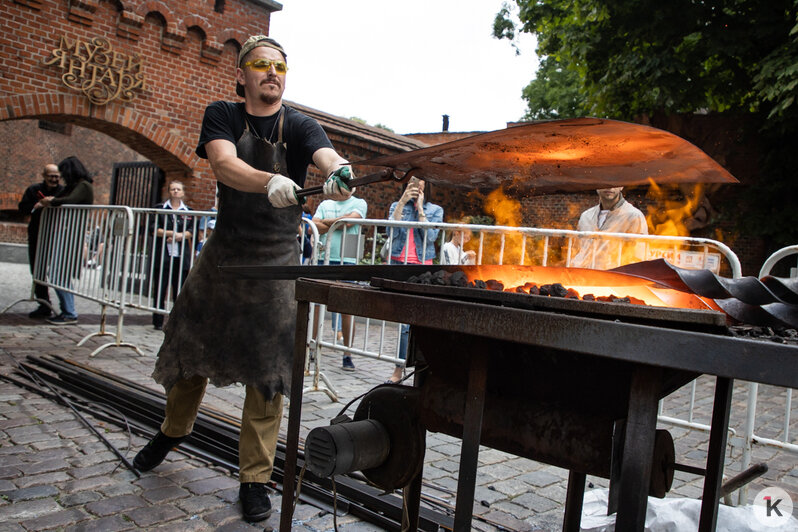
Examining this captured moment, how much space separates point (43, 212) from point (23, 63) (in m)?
2.51

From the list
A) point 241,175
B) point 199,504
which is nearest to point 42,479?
point 199,504

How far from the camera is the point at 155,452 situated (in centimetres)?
318

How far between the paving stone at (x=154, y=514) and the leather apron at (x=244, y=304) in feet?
1.85

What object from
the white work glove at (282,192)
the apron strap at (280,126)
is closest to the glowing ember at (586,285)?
the white work glove at (282,192)

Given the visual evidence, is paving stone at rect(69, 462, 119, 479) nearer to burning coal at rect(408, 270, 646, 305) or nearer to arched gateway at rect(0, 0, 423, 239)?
burning coal at rect(408, 270, 646, 305)

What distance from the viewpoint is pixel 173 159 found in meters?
10.5

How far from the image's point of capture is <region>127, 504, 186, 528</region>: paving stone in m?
2.65

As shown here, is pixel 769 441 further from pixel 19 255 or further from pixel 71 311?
pixel 19 255

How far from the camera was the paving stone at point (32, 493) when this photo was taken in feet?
9.13

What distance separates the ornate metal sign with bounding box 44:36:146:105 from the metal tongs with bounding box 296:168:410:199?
28.4ft

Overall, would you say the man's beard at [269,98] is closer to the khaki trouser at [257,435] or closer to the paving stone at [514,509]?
the khaki trouser at [257,435]

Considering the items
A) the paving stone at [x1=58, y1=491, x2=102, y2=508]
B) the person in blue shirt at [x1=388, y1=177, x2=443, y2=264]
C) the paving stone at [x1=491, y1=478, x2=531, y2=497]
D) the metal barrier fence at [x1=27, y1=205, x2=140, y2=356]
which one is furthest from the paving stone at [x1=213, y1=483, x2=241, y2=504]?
the metal barrier fence at [x1=27, y1=205, x2=140, y2=356]

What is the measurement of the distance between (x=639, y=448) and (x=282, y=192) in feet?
4.89

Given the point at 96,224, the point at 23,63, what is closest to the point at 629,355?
the point at 96,224
